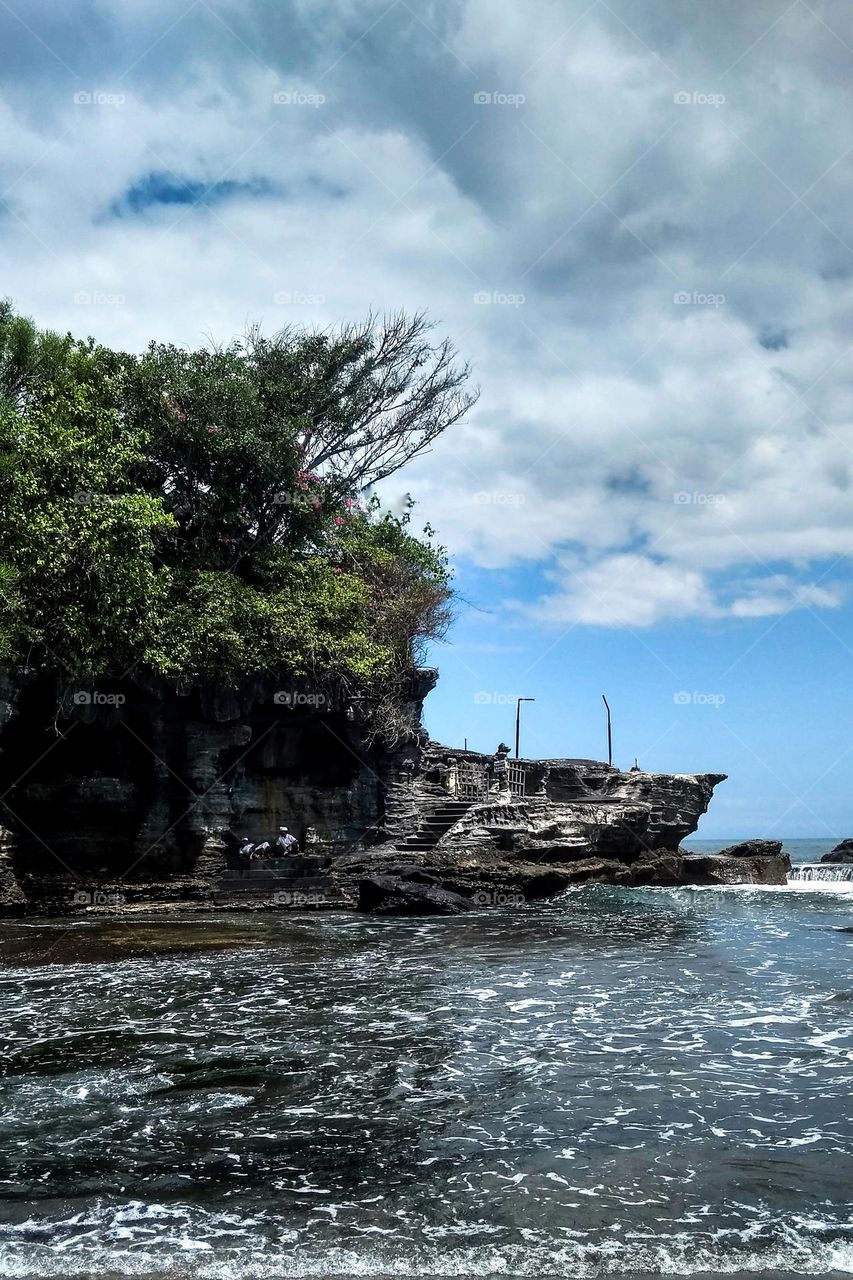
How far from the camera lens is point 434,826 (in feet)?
86.5

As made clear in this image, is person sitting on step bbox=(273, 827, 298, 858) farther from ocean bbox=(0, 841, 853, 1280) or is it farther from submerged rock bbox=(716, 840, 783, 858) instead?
submerged rock bbox=(716, 840, 783, 858)

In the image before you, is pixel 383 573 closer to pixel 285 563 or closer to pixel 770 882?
pixel 285 563

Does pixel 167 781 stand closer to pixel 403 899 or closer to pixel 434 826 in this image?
pixel 403 899

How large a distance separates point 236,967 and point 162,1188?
27.2 ft

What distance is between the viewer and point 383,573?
28.7 m

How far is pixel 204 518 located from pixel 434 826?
10.9 m

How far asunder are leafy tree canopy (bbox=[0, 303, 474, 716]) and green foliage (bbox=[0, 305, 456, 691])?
0.05 meters

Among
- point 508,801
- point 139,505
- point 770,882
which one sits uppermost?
point 139,505

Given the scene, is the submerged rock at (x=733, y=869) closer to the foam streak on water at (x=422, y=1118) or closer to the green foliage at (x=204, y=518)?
the green foliage at (x=204, y=518)

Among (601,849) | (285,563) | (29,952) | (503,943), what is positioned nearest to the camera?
(29,952)

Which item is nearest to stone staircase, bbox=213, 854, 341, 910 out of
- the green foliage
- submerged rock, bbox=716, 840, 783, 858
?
the green foliage

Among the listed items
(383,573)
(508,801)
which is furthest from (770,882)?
(383,573)

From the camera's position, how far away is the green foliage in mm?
19297

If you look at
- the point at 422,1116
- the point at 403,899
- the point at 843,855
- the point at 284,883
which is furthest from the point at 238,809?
the point at 843,855
